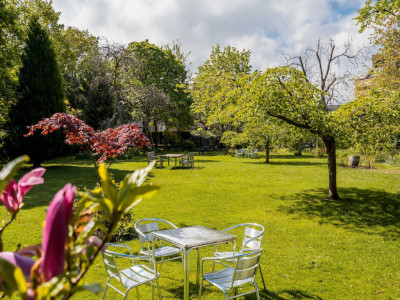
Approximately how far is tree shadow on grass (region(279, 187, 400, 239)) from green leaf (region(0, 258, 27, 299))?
29.0ft

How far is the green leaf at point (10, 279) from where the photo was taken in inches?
20.7

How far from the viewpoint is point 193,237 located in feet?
15.9

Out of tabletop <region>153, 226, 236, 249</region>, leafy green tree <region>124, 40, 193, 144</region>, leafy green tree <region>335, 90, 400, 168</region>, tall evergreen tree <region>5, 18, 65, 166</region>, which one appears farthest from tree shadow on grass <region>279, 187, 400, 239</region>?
leafy green tree <region>124, 40, 193, 144</region>

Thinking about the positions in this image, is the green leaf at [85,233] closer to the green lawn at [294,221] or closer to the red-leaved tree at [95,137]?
the green lawn at [294,221]

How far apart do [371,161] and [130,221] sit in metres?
17.5

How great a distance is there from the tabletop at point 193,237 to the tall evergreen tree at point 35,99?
14615 mm

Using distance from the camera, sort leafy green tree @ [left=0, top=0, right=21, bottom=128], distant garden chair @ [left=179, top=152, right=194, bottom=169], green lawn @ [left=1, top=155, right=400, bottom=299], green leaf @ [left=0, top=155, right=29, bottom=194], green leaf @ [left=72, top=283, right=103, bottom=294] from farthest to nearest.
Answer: distant garden chair @ [left=179, top=152, right=194, bottom=169], leafy green tree @ [left=0, top=0, right=21, bottom=128], green lawn @ [left=1, top=155, right=400, bottom=299], green leaf @ [left=0, top=155, right=29, bottom=194], green leaf @ [left=72, top=283, right=103, bottom=294]

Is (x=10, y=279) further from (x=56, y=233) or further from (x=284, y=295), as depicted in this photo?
(x=284, y=295)

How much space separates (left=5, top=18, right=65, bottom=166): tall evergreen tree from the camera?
17109mm

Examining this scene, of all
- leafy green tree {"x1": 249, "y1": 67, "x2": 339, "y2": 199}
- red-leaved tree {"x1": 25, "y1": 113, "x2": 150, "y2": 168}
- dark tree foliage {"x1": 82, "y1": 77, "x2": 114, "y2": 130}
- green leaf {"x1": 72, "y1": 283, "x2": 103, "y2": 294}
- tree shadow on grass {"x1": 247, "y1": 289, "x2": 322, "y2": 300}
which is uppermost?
dark tree foliage {"x1": 82, "y1": 77, "x2": 114, "y2": 130}

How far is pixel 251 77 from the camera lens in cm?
1002

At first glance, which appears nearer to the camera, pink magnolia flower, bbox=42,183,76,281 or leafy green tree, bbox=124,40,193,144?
Answer: pink magnolia flower, bbox=42,183,76,281

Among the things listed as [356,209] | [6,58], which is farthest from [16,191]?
[6,58]

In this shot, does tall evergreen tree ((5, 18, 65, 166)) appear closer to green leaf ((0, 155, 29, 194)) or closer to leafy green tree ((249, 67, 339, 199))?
leafy green tree ((249, 67, 339, 199))
